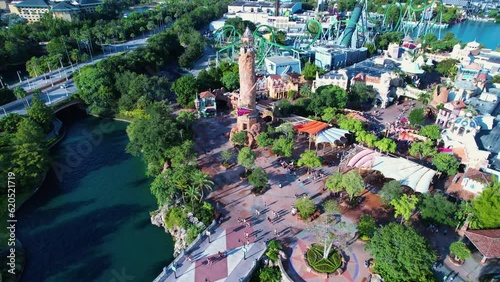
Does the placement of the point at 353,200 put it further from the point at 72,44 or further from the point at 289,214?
the point at 72,44

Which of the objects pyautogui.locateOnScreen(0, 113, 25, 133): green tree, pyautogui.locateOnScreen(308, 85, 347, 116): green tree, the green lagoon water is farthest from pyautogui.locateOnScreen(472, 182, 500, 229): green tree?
pyautogui.locateOnScreen(0, 113, 25, 133): green tree

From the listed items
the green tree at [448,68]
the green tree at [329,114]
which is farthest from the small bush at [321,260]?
the green tree at [448,68]

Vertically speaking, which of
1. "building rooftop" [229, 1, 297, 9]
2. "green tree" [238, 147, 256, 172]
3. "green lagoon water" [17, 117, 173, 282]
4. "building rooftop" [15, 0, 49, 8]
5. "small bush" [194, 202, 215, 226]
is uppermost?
"building rooftop" [15, 0, 49, 8]

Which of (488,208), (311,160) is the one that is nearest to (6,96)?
(311,160)

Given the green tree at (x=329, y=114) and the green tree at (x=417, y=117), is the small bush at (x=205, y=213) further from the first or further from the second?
the green tree at (x=417, y=117)

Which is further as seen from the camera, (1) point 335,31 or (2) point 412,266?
(1) point 335,31

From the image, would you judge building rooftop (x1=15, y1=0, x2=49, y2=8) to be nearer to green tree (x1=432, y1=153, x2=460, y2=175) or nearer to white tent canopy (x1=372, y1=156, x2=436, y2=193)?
white tent canopy (x1=372, y1=156, x2=436, y2=193)

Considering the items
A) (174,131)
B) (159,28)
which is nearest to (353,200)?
(174,131)
